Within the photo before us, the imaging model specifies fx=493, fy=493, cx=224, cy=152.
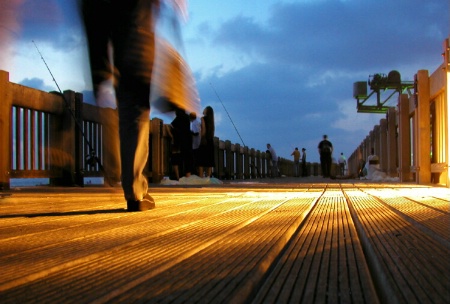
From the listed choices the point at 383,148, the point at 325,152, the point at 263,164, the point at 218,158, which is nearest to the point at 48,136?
the point at 218,158

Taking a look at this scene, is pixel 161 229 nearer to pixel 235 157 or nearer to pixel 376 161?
pixel 376 161

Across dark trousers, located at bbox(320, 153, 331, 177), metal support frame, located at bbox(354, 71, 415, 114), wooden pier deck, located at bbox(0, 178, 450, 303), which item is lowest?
wooden pier deck, located at bbox(0, 178, 450, 303)

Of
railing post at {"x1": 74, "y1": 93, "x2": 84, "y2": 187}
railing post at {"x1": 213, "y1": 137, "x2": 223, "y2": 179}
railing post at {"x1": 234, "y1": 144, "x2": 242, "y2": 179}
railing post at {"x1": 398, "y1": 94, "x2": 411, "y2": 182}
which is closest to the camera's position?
railing post at {"x1": 74, "y1": 93, "x2": 84, "y2": 187}

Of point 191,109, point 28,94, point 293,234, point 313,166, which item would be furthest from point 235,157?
point 313,166

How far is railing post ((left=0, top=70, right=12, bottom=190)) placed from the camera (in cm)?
769

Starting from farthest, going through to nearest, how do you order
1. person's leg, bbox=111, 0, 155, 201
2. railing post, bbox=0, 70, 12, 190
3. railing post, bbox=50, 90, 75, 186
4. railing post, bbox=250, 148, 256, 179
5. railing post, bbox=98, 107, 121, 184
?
railing post, bbox=250, 148, 256, 179 → railing post, bbox=50, 90, 75, 186 → railing post, bbox=0, 70, 12, 190 → railing post, bbox=98, 107, 121, 184 → person's leg, bbox=111, 0, 155, 201

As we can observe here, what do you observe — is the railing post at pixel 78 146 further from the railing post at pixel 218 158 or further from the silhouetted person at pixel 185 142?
the railing post at pixel 218 158

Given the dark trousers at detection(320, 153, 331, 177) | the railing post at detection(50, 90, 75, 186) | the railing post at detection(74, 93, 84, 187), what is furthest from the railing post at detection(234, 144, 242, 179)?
the railing post at detection(50, 90, 75, 186)

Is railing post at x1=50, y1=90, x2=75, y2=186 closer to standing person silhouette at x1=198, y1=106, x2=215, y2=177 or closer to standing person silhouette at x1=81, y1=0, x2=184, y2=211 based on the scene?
standing person silhouette at x1=198, y1=106, x2=215, y2=177

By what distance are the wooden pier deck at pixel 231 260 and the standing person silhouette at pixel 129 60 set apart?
70 cm

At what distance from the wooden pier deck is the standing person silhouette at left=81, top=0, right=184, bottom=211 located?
0.70 metres

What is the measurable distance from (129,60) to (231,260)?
6.69 ft

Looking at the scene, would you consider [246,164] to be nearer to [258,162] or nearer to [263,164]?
[258,162]

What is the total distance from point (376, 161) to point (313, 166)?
4152 cm
